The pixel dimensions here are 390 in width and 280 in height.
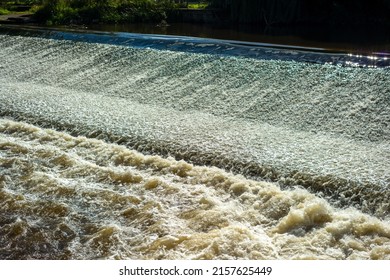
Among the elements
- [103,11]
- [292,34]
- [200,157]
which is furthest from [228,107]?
[103,11]

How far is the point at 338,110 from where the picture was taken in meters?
6.25

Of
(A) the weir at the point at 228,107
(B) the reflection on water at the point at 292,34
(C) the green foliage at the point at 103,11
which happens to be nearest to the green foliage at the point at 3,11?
(C) the green foliage at the point at 103,11

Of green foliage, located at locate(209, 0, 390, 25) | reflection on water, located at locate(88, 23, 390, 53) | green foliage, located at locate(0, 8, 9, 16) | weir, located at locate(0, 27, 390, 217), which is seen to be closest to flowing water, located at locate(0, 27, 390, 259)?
weir, located at locate(0, 27, 390, 217)

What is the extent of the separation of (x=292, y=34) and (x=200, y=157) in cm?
1026

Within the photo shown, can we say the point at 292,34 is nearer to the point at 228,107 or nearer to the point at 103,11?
the point at 103,11

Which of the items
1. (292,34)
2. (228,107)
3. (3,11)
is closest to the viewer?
(228,107)

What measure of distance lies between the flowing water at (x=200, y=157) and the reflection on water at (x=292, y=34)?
4.71m

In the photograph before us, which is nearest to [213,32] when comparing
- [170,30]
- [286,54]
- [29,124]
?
[170,30]

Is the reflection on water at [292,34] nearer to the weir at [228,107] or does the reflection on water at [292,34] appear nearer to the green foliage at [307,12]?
the green foliage at [307,12]

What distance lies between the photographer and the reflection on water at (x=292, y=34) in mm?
12394

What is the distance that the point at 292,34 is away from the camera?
14570mm

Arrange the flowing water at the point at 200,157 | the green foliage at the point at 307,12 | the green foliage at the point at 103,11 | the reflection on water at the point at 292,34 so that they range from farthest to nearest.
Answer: the green foliage at the point at 103,11, the green foliage at the point at 307,12, the reflection on water at the point at 292,34, the flowing water at the point at 200,157

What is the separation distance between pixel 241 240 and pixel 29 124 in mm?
4273

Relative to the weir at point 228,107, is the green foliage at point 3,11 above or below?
above
